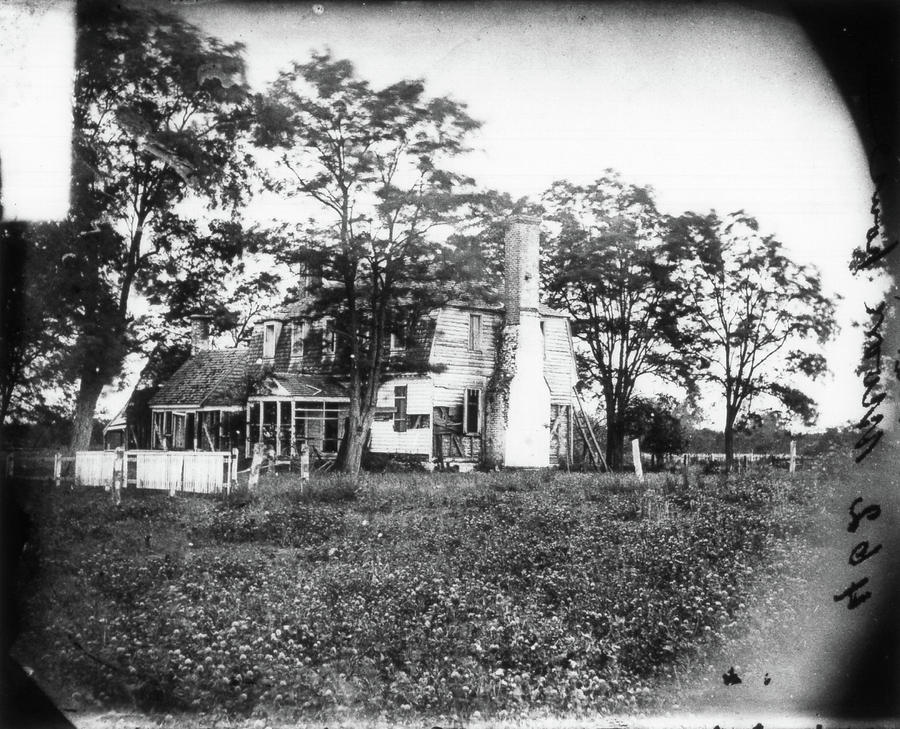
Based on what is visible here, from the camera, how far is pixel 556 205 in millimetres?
3953

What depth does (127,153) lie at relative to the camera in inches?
151

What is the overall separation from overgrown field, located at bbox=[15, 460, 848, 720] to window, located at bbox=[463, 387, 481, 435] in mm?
284

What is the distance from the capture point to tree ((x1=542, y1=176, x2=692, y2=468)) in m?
3.93

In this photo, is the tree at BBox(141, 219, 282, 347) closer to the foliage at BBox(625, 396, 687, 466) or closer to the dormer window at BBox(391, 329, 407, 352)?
the dormer window at BBox(391, 329, 407, 352)

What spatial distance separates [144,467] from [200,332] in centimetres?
80

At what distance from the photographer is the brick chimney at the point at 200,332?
3.77 m

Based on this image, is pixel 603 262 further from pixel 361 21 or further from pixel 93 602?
pixel 93 602

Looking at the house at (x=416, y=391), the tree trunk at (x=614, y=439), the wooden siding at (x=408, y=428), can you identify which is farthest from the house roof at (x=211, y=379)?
the tree trunk at (x=614, y=439)

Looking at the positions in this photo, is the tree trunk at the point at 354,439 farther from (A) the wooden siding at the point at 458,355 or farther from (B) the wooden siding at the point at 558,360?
(B) the wooden siding at the point at 558,360

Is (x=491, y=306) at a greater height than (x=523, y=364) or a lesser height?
greater

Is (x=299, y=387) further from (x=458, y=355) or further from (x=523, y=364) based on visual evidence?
(x=523, y=364)

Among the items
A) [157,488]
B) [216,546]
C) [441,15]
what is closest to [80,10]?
[441,15]

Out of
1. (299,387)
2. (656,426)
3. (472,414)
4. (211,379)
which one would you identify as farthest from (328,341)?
(656,426)

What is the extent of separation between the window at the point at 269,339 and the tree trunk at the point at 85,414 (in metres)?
0.91
